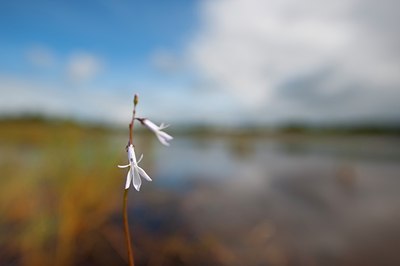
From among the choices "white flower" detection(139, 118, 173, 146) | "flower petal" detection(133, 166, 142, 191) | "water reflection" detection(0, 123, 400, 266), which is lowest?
"water reflection" detection(0, 123, 400, 266)

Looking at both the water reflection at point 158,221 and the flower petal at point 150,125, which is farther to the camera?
A: the water reflection at point 158,221

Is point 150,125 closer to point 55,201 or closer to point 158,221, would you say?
point 55,201

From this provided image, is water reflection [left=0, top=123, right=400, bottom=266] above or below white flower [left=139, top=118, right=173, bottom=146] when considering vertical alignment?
below

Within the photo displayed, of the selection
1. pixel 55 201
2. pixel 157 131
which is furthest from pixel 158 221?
pixel 157 131

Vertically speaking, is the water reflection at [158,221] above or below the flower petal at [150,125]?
below

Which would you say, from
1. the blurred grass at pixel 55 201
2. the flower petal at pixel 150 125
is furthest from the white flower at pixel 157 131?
the blurred grass at pixel 55 201

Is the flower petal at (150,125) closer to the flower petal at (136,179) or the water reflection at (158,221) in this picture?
the flower petal at (136,179)

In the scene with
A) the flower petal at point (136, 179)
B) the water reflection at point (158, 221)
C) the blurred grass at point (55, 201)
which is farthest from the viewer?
the water reflection at point (158, 221)

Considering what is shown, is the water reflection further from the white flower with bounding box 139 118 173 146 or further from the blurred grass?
the white flower with bounding box 139 118 173 146

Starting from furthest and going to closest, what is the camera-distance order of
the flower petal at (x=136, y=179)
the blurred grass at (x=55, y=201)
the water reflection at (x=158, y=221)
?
1. the water reflection at (x=158, y=221)
2. the blurred grass at (x=55, y=201)
3. the flower petal at (x=136, y=179)

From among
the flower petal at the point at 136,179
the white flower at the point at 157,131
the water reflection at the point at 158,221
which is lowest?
the water reflection at the point at 158,221

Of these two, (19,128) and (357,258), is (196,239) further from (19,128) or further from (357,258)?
(19,128)

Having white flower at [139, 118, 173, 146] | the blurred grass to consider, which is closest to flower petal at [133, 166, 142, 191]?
white flower at [139, 118, 173, 146]
